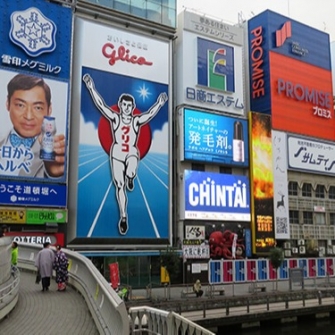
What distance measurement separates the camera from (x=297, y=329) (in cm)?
2783

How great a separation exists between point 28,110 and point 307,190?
1133 inches

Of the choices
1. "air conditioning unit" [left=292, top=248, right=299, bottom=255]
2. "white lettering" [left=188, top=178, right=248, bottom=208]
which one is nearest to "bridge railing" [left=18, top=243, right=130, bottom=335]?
"white lettering" [left=188, top=178, right=248, bottom=208]

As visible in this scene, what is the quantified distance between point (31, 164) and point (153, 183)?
937 cm

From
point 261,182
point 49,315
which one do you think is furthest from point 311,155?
point 49,315

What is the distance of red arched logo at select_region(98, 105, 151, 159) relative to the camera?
35.7 meters

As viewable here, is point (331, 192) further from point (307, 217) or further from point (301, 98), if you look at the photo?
point (301, 98)

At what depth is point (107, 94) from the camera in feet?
119

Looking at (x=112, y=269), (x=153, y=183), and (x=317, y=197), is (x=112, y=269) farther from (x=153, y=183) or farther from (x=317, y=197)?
(x=317, y=197)

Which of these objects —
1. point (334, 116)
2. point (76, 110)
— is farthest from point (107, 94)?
point (334, 116)

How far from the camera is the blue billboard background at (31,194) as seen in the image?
3111 centimetres

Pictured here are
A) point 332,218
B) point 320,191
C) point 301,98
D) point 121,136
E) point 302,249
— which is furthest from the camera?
point 332,218

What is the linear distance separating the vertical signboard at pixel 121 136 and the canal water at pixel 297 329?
12.2 m

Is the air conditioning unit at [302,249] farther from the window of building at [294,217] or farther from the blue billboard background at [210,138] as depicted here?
the blue billboard background at [210,138]

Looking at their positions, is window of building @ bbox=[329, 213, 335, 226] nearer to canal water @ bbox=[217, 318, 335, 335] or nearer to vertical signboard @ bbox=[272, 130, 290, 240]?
vertical signboard @ bbox=[272, 130, 290, 240]
